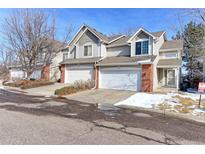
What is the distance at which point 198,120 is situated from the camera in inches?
334

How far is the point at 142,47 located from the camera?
2022 centimetres

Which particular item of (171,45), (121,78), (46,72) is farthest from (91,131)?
(46,72)

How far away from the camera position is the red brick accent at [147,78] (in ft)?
57.1

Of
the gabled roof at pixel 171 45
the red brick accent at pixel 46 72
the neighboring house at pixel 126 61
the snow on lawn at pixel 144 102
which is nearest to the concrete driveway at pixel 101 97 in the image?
the snow on lawn at pixel 144 102

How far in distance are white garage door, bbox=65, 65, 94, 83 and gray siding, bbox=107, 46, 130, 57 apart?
3.43 m

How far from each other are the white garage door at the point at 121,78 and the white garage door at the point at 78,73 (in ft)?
5.78

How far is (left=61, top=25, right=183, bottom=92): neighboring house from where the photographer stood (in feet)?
60.1

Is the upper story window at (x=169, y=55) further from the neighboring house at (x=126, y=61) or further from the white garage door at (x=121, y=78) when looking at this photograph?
the white garage door at (x=121, y=78)

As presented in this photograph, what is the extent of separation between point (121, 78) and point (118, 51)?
481 cm

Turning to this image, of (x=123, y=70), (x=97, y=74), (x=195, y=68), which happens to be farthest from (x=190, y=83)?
(x=97, y=74)

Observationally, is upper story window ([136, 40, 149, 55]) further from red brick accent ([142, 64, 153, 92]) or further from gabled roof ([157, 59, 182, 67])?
red brick accent ([142, 64, 153, 92])
